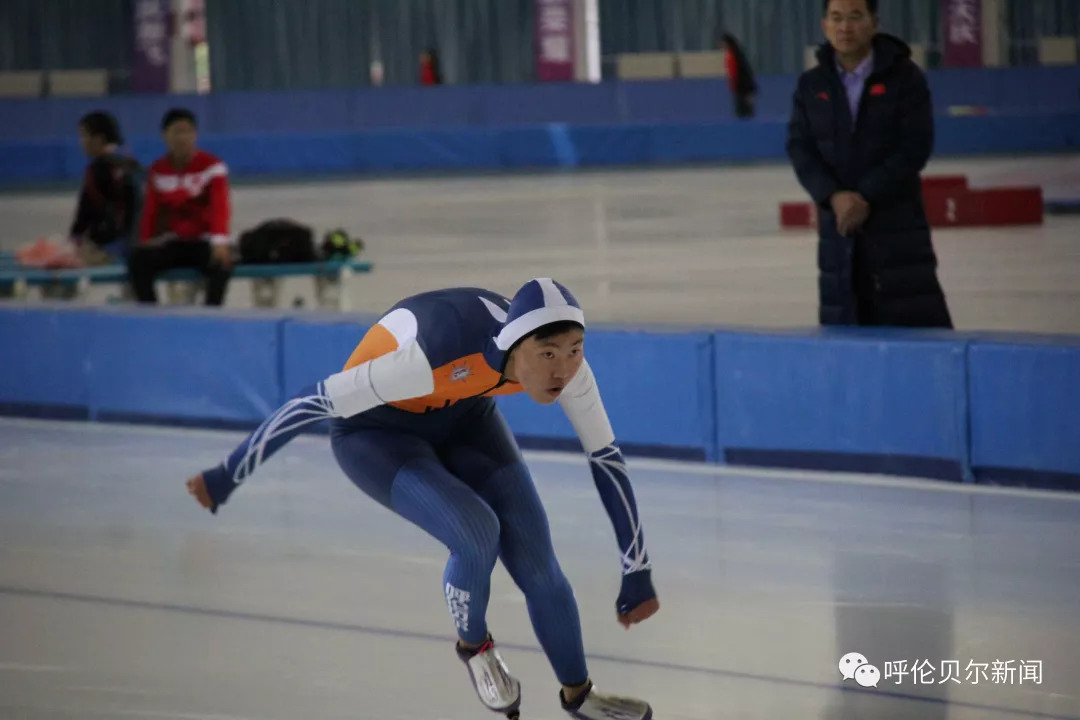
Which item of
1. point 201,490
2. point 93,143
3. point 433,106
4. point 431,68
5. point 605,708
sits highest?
point 431,68

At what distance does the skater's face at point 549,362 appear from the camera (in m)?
3.29

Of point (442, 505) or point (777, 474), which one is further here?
point (777, 474)

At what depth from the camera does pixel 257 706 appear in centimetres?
368

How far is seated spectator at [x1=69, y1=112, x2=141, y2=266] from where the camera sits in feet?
29.1

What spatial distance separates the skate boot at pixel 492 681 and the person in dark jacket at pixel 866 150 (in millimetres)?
2420

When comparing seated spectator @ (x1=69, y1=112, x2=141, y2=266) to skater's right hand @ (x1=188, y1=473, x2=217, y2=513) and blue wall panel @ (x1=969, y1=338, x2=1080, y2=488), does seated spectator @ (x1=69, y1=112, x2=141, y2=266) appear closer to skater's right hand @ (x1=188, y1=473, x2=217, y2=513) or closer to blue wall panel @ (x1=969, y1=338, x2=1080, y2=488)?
blue wall panel @ (x1=969, y1=338, x2=1080, y2=488)

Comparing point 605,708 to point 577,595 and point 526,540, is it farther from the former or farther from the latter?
point 577,595

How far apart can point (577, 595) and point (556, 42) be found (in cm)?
2419

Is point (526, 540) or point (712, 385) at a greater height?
point (526, 540)

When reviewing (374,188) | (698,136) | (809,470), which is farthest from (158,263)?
(698,136)

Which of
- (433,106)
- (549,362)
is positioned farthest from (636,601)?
(433,106)

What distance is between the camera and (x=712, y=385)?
6.15 meters

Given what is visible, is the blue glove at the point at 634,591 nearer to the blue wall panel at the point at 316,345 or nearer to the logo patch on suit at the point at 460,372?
the logo patch on suit at the point at 460,372

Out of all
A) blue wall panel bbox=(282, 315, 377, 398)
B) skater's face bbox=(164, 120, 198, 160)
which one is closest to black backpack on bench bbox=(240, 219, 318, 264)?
skater's face bbox=(164, 120, 198, 160)
